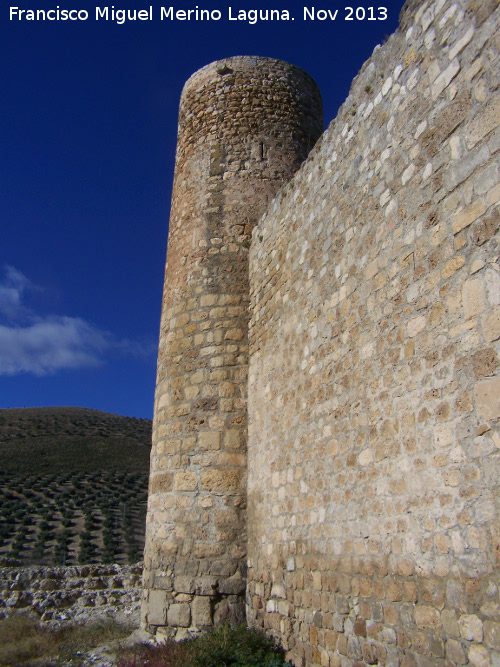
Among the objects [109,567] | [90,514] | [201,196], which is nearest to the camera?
[201,196]

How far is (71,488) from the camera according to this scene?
2647cm

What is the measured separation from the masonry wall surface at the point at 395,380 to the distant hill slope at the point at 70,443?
2675 cm

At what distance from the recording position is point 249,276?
304 inches

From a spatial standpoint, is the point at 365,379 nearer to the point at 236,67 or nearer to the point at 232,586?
the point at 232,586

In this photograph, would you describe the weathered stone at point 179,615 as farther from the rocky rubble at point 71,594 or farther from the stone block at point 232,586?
the rocky rubble at point 71,594

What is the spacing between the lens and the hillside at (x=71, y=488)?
1730 cm

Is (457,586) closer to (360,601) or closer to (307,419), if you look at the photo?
(360,601)

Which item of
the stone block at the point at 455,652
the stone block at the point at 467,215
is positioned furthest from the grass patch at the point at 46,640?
the stone block at the point at 467,215

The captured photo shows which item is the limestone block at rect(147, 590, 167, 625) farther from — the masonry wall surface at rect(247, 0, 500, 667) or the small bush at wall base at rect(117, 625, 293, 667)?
the masonry wall surface at rect(247, 0, 500, 667)

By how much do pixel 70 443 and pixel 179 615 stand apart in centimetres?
3065

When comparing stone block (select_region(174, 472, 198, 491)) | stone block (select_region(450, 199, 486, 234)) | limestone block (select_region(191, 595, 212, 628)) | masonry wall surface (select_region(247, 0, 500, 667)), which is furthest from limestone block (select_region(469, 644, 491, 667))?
stone block (select_region(174, 472, 198, 491))

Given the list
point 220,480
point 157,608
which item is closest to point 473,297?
point 220,480

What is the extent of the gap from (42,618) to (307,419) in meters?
5.89

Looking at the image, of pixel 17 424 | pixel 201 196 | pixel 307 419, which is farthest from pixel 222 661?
pixel 17 424
